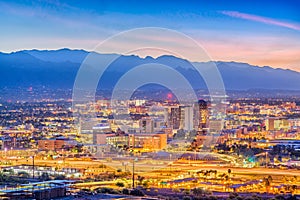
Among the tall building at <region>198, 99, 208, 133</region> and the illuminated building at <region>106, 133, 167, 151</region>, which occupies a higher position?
the tall building at <region>198, 99, 208, 133</region>

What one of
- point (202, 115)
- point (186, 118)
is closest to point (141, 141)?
point (186, 118)

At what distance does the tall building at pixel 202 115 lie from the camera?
24884 mm

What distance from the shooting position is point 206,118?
26422 mm

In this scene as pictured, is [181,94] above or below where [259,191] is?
above

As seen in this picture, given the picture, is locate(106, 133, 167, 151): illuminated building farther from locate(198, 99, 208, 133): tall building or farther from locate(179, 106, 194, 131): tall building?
locate(198, 99, 208, 133): tall building

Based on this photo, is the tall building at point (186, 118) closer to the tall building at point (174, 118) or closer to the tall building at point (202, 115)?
the tall building at point (174, 118)

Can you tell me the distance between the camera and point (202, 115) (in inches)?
1051

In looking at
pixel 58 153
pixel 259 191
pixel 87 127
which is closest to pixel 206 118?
pixel 87 127

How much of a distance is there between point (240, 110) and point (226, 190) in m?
26.7

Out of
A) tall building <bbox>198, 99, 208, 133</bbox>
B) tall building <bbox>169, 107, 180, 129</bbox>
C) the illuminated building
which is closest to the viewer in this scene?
the illuminated building

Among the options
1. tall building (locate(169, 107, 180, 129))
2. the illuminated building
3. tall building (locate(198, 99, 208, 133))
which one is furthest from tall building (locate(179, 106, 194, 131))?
the illuminated building

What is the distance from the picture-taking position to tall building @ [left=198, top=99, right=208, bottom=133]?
980 inches

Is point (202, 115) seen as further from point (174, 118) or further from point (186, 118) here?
point (174, 118)

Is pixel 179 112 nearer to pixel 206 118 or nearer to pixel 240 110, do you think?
pixel 206 118
